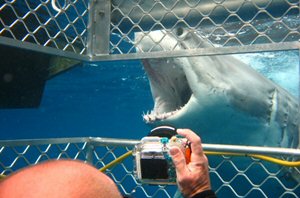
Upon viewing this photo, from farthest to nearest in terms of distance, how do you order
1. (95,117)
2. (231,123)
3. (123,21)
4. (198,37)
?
1. (95,117)
2. (231,123)
3. (198,37)
4. (123,21)

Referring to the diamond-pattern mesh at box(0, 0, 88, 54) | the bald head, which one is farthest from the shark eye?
the bald head

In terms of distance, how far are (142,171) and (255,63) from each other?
9.47m

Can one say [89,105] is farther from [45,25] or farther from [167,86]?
[45,25]

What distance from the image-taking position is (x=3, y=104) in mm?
4555

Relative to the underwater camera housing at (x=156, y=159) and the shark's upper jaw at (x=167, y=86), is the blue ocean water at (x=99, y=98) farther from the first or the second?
the underwater camera housing at (x=156, y=159)

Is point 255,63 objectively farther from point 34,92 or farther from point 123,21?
point 123,21

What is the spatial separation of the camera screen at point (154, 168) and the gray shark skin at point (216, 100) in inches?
70.7

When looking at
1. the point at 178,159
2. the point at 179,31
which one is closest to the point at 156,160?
the point at 178,159

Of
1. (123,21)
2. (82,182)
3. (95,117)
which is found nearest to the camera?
(82,182)

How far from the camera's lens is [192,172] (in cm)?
120

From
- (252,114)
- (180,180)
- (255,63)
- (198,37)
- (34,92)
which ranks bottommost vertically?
(180,180)

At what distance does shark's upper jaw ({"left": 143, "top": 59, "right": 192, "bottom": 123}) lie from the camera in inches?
136

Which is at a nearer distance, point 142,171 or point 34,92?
point 142,171

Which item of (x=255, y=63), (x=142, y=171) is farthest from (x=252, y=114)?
(x=255, y=63)
